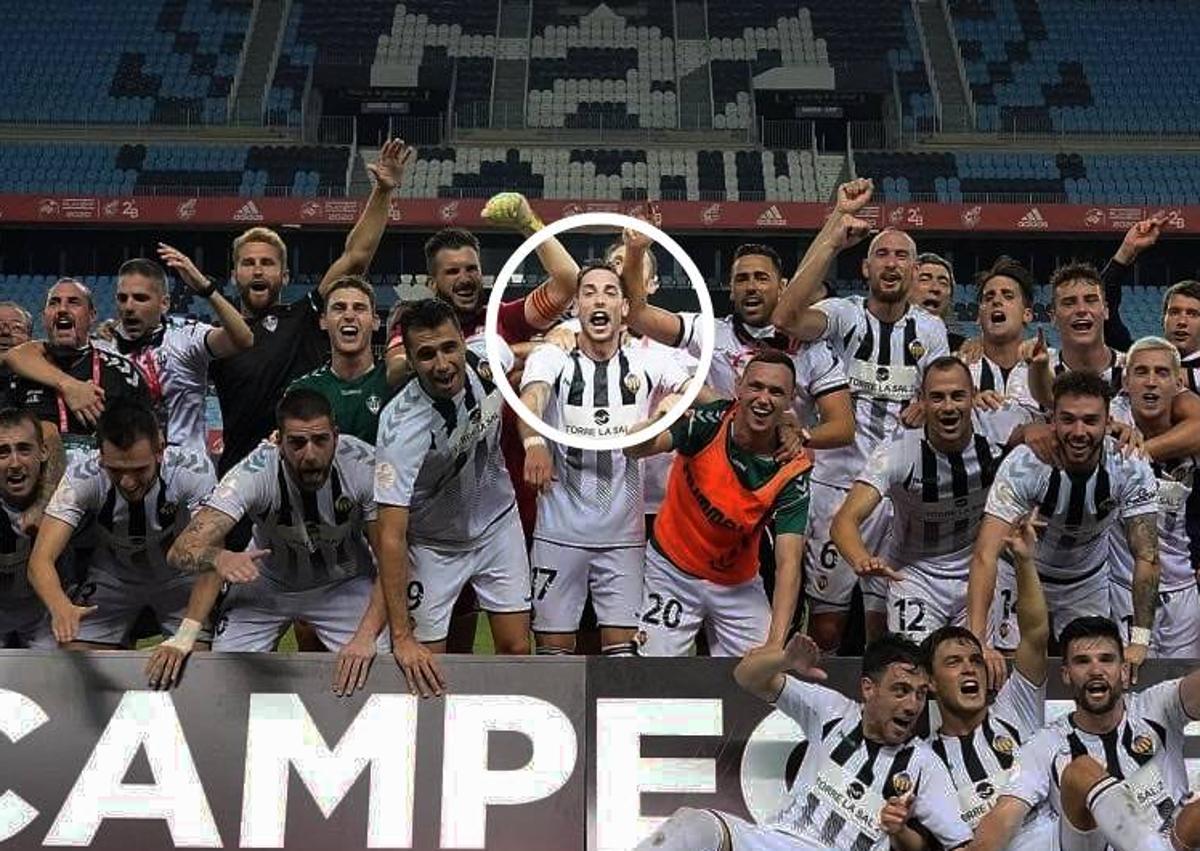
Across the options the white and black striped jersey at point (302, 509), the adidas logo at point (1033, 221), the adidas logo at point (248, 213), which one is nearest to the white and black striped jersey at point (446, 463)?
the white and black striped jersey at point (302, 509)

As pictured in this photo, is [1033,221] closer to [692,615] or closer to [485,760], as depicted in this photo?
[692,615]

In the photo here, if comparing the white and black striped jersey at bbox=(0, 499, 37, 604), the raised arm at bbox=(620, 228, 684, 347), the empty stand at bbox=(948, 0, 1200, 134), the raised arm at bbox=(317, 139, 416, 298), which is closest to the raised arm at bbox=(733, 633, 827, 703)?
the raised arm at bbox=(620, 228, 684, 347)

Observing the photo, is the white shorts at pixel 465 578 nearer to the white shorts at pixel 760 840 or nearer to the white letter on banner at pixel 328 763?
the white letter on banner at pixel 328 763

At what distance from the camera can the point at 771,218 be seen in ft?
79.0

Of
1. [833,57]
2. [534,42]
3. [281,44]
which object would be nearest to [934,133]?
[833,57]

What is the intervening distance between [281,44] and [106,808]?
84.8 ft

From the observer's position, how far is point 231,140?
90.5 ft

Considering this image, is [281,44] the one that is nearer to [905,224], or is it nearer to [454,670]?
[905,224]

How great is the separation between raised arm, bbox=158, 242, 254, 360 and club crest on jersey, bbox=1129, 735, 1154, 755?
4.08 m

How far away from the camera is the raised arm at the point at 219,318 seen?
654cm

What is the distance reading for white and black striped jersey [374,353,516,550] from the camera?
591 centimetres

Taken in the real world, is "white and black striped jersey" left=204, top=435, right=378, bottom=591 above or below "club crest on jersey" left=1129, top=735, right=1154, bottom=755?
above

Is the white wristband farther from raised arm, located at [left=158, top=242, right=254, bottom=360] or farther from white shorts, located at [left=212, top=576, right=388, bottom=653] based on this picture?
raised arm, located at [left=158, top=242, right=254, bottom=360]

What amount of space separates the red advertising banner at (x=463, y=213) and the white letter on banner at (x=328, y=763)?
61.4ft
